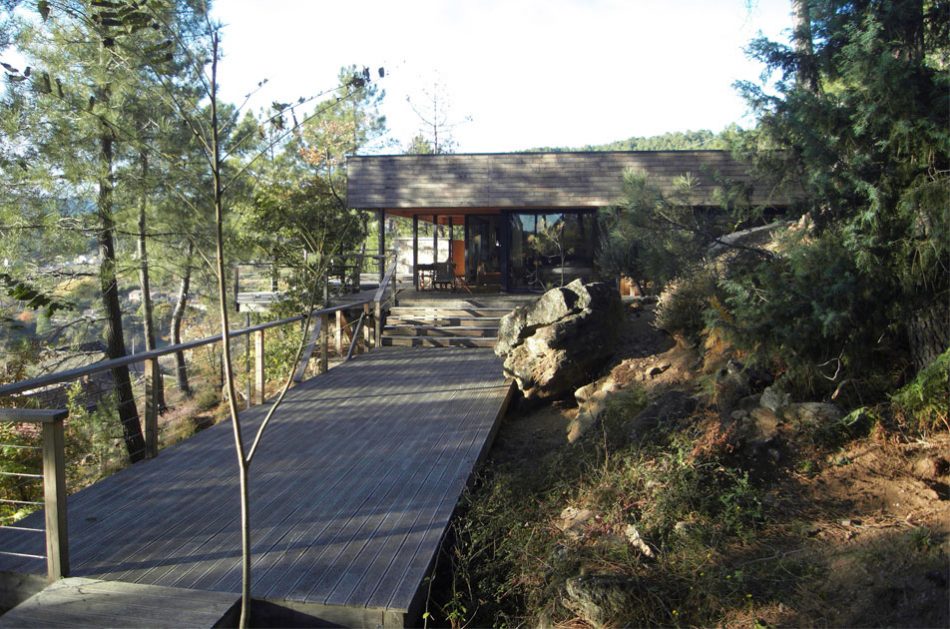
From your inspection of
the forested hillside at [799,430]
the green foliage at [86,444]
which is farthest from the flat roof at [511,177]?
the forested hillside at [799,430]

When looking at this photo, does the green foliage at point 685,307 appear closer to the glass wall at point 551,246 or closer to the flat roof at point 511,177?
the flat roof at point 511,177

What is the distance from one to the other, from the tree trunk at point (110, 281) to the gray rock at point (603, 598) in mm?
9355

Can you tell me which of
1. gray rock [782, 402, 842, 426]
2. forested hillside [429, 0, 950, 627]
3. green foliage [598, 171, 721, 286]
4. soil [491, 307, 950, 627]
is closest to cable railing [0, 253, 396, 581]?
forested hillside [429, 0, 950, 627]

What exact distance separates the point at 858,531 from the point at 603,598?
1.40 m

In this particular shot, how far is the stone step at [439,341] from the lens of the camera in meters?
11.7

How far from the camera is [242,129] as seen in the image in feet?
54.1

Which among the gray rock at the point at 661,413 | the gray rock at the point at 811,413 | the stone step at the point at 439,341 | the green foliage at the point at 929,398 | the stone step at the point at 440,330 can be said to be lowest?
the stone step at the point at 439,341

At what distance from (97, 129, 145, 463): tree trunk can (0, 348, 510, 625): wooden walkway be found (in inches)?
229

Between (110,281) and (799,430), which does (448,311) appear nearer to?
(110,281)

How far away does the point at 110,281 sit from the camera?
39.2 feet

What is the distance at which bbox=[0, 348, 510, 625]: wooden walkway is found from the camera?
11.2 feet

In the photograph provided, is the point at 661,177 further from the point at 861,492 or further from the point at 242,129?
the point at 861,492

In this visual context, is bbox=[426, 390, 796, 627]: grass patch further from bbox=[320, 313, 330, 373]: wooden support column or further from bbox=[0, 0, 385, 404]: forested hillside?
bbox=[320, 313, 330, 373]: wooden support column

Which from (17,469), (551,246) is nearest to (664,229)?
(17,469)
